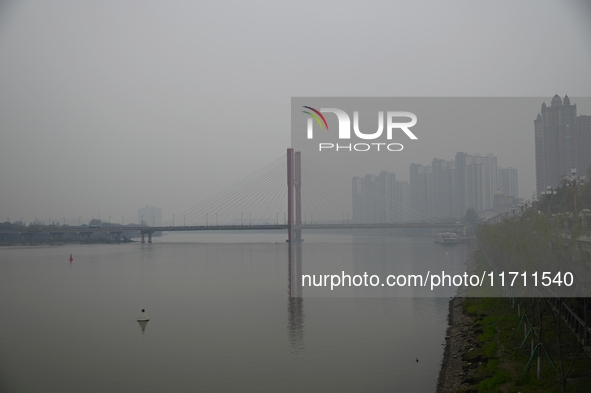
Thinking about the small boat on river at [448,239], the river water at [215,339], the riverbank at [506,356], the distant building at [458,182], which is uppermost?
the distant building at [458,182]

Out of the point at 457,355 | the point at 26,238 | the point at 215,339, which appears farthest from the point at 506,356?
the point at 26,238

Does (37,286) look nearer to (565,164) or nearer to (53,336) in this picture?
(53,336)

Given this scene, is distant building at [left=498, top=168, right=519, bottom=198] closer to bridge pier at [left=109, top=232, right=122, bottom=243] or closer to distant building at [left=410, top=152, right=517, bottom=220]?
distant building at [left=410, top=152, right=517, bottom=220]

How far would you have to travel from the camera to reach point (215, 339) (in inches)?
225

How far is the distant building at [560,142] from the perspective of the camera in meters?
11.5

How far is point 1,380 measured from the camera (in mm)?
4480

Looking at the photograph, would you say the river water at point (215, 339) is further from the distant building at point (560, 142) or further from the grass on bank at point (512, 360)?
the distant building at point (560, 142)

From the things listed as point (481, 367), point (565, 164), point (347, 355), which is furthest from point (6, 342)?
point (565, 164)

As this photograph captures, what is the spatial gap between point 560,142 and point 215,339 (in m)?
9.88

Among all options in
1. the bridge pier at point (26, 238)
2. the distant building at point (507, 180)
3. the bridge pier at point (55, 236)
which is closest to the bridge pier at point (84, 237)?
the bridge pier at point (55, 236)

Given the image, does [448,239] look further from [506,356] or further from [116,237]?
[116,237]

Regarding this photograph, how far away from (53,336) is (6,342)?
473 mm

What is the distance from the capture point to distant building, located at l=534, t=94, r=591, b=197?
37.7 ft

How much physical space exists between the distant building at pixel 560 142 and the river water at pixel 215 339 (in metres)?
4.79
